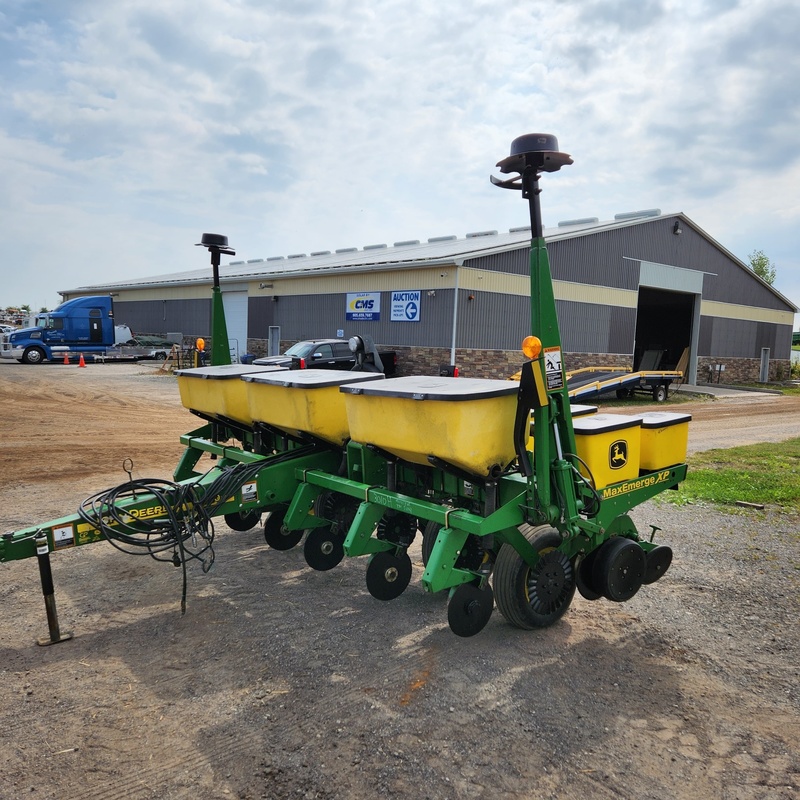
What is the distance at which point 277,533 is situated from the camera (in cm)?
570

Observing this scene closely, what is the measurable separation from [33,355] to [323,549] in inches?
1128

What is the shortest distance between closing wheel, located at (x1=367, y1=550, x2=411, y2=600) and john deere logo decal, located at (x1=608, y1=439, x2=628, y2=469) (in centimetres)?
154

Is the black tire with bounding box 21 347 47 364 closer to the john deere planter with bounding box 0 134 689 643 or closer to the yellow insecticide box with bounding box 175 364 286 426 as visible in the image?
the yellow insecticide box with bounding box 175 364 286 426

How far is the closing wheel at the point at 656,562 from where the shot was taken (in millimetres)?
4621

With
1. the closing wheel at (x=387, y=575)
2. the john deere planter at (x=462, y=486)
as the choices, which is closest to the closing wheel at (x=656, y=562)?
the john deere planter at (x=462, y=486)

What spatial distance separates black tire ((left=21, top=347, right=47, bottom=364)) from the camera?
28.9m

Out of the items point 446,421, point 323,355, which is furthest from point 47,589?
point 323,355

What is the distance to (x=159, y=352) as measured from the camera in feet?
107

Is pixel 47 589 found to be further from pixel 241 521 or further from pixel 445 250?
pixel 445 250

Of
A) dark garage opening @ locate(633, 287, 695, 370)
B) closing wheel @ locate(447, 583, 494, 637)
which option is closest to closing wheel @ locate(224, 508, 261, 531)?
closing wheel @ locate(447, 583, 494, 637)

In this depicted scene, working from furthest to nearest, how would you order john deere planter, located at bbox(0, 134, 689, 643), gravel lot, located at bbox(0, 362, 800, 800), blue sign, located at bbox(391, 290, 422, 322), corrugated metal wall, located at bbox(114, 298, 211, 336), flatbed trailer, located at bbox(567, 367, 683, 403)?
corrugated metal wall, located at bbox(114, 298, 211, 336)
blue sign, located at bbox(391, 290, 422, 322)
flatbed trailer, located at bbox(567, 367, 683, 403)
john deere planter, located at bbox(0, 134, 689, 643)
gravel lot, located at bbox(0, 362, 800, 800)

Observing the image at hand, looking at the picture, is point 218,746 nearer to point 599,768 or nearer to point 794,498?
point 599,768

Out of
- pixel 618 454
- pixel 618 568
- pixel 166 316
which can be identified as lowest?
pixel 618 568

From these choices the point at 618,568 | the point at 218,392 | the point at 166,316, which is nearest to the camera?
the point at 618,568
